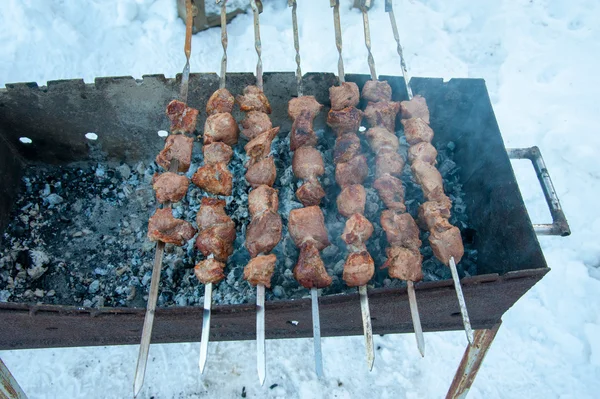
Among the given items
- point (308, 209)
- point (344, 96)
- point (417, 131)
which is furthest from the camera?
point (344, 96)

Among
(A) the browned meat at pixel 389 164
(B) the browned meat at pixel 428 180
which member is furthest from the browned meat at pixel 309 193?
(B) the browned meat at pixel 428 180

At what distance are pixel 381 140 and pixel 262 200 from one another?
905 millimetres

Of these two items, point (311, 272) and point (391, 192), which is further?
point (391, 192)

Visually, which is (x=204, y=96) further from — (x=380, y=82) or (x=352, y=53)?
(x=352, y=53)

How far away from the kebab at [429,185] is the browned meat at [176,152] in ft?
4.66

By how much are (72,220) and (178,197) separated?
117cm

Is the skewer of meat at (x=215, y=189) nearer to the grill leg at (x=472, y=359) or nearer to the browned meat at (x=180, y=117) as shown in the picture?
the browned meat at (x=180, y=117)

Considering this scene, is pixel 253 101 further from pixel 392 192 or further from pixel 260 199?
pixel 392 192

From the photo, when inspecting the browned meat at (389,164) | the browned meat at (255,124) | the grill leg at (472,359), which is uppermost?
the browned meat at (255,124)

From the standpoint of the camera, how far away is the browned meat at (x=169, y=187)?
108 inches

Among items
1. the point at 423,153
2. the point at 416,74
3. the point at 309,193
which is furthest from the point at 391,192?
the point at 416,74

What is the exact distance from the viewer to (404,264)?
8.02 feet

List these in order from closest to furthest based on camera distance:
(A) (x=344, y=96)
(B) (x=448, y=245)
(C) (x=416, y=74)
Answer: (B) (x=448, y=245)
(A) (x=344, y=96)
(C) (x=416, y=74)

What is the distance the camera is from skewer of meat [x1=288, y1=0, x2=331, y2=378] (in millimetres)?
2406
